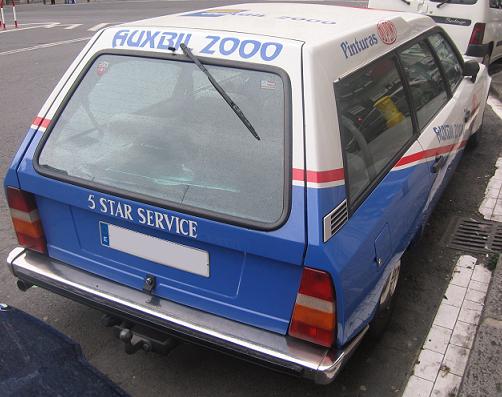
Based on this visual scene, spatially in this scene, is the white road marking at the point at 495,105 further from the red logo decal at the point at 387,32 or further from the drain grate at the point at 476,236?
the red logo decal at the point at 387,32

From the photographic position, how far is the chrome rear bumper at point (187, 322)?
2.18 meters

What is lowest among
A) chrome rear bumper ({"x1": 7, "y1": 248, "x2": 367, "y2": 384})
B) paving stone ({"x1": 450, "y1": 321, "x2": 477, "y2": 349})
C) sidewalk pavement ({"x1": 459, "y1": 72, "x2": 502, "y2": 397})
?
paving stone ({"x1": 450, "y1": 321, "x2": 477, "y2": 349})

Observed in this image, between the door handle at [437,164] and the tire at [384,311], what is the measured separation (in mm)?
729

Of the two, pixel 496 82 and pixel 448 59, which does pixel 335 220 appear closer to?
pixel 448 59

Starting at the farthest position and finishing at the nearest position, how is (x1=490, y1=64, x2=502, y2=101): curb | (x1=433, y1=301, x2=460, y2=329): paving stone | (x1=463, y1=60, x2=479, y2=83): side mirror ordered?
(x1=490, y1=64, x2=502, y2=101): curb → (x1=463, y1=60, x2=479, y2=83): side mirror → (x1=433, y1=301, x2=460, y2=329): paving stone

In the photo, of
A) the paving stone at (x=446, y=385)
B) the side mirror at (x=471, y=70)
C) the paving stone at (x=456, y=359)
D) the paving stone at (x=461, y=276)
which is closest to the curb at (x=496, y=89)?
the side mirror at (x=471, y=70)

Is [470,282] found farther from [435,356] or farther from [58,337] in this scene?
[58,337]

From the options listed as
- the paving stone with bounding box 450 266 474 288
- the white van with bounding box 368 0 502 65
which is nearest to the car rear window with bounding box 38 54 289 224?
the paving stone with bounding box 450 266 474 288

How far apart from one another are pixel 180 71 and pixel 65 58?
390 inches

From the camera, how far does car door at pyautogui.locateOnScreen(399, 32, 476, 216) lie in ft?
10.8

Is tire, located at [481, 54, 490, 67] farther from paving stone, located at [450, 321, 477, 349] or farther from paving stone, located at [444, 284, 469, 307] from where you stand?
paving stone, located at [450, 321, 477, 349]

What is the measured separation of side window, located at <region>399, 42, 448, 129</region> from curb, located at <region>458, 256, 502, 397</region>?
1152 mm

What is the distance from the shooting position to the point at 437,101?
147 inches

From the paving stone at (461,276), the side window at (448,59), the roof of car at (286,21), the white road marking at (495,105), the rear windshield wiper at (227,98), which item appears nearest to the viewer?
the rear windshield wiper at (227,98)
